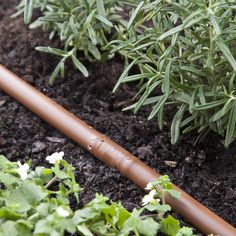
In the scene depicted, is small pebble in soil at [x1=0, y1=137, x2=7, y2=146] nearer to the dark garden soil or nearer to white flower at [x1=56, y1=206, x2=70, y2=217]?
the dark garden soil

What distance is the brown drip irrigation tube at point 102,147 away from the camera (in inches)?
74.1

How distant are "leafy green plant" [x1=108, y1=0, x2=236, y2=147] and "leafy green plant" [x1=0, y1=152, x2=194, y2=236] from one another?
1.14ft

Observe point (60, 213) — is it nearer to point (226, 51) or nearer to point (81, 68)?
point (226, 51)

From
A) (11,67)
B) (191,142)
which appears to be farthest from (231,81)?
(11,67)

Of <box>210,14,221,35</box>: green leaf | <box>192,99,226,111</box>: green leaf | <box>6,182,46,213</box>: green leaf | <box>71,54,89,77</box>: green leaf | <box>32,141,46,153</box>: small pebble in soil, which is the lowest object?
<box>32,141,46,153</box>: small pebble in soil

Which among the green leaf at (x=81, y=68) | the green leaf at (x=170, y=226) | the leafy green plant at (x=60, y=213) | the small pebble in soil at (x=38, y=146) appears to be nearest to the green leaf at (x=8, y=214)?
the leafy green plant at (x=60, y=213)

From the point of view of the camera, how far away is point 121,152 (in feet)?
7.04

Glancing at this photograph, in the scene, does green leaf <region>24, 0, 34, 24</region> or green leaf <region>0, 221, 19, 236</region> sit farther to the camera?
green leaf <region>24, 0, 34, 24</region>

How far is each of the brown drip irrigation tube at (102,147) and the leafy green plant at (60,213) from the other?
11 centimetres

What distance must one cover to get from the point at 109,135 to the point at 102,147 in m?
0.20

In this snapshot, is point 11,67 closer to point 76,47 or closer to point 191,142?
point 76,47

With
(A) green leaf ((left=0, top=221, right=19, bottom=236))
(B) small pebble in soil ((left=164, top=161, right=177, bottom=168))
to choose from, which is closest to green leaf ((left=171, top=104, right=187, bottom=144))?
(B) small pebble in soil ((left=164, top=161, right=177, bottom=168))

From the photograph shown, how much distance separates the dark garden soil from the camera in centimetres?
211

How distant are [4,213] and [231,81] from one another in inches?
34.9
